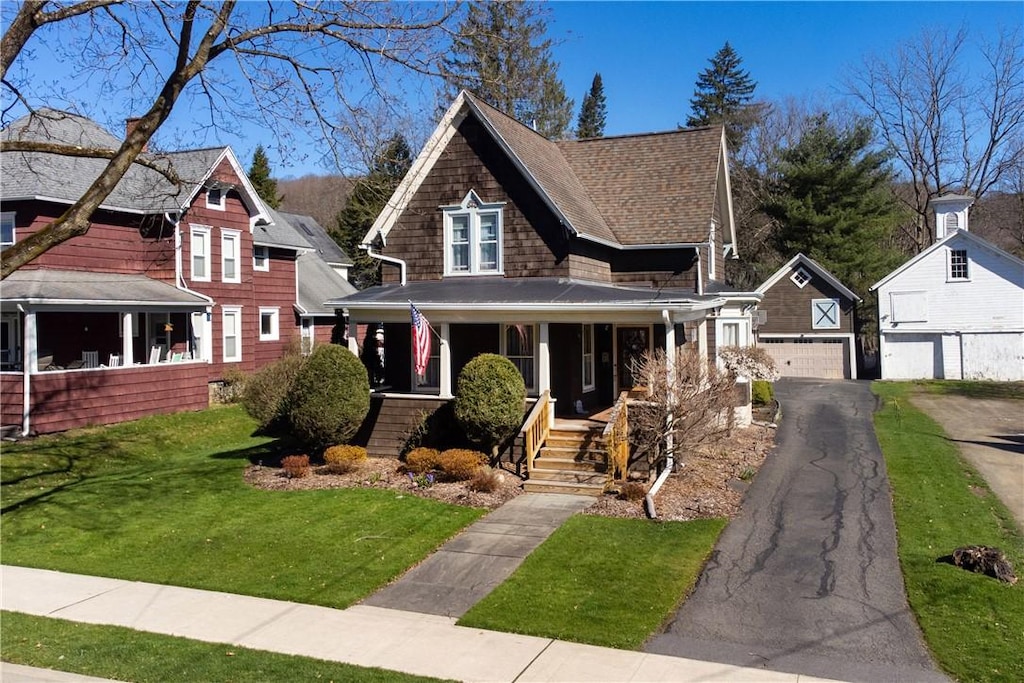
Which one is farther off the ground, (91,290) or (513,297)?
(91,290)

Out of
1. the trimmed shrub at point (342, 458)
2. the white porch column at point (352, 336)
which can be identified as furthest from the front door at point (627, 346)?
the trimmed shrub at point (342, 458)

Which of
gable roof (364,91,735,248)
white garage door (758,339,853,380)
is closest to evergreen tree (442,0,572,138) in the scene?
gable roof (364,91,735,248)

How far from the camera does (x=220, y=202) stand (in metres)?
27.2

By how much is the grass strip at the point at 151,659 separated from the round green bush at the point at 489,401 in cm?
734

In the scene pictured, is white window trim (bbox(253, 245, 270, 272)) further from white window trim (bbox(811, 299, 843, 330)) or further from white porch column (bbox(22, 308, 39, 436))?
white window trim (bbox(811, 299, 843, 330))

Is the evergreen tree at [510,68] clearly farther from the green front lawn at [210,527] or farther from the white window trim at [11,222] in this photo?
the white window trim at [11,222]

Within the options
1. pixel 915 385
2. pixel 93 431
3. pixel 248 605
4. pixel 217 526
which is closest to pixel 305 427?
pixel 217 526

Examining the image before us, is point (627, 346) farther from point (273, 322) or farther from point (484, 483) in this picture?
point (273, 322)

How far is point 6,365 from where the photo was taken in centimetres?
2345

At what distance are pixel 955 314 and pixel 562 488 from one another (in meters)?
27.9

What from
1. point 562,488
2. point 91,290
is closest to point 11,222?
point 91,290

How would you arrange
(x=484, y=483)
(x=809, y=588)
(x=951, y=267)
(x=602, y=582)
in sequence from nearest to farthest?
(x=809, y=588), (x=602, y=582), (x=484, y=483), (x=951, y=267)

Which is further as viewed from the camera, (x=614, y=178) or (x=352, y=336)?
(x=614, y=178)

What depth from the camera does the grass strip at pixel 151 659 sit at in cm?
694
